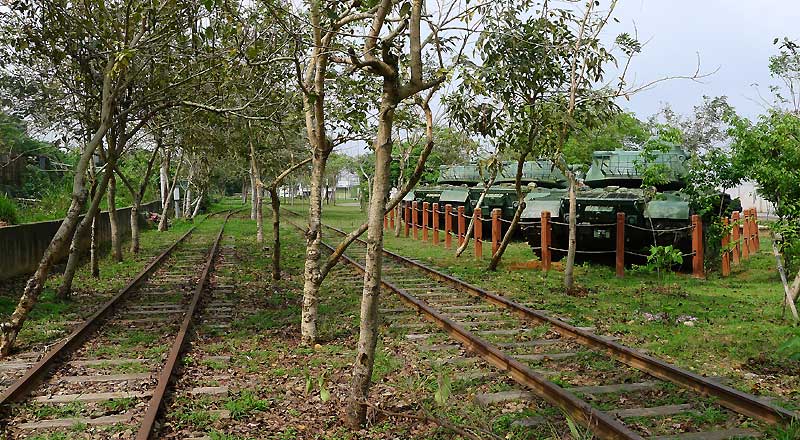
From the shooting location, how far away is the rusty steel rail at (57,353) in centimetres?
649

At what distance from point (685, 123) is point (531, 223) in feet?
103

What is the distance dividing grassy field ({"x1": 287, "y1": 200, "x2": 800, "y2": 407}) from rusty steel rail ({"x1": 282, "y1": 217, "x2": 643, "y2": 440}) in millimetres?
1733

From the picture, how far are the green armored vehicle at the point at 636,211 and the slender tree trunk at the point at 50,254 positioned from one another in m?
8.97

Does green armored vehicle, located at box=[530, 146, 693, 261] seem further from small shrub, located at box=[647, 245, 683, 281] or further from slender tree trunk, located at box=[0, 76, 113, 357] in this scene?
slender tree trunk, located at box=[0, 76, 113, 357]

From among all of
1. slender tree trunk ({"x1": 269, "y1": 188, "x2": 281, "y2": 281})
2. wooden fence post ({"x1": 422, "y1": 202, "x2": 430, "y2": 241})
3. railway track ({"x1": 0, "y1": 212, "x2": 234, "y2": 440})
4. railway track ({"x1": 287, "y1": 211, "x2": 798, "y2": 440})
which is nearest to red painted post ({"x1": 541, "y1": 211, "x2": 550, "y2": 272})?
railway track ({"x1": 287, "y1": 211, "x2": 798, "y2": 440})

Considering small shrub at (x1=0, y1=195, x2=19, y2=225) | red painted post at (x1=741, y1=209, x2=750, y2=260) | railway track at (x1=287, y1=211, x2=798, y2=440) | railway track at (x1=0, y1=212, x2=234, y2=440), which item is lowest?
railway track at (x1=0, y1=212, x2=234, y2=440)

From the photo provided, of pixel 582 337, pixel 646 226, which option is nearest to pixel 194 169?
pixel 646 226

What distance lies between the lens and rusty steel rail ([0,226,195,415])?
6492mm

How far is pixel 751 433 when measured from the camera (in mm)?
5465

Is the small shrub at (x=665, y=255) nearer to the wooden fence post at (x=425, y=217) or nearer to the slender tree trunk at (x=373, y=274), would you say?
the slender tree trunk at (x=373, y=274)

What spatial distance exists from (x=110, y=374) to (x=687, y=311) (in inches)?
295

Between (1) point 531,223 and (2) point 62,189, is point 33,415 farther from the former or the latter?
(2) point 62,189

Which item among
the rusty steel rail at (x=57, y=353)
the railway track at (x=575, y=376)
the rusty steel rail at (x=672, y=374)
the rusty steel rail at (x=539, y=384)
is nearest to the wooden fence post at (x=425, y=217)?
the rusty steel rail at (x=57, y=353)

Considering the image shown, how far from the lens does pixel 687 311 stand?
404 inches
